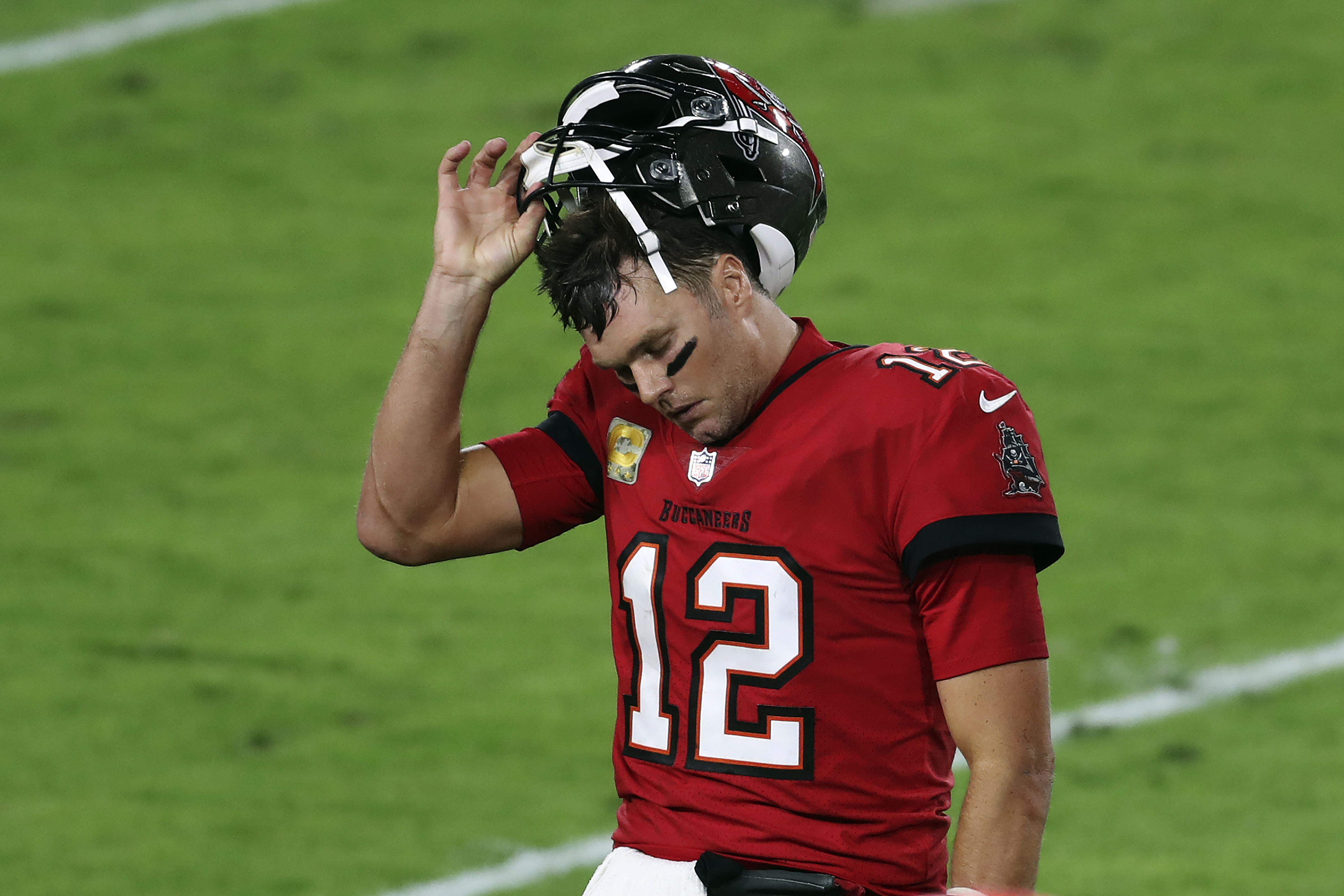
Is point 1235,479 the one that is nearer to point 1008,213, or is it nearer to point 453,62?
point 1008,213

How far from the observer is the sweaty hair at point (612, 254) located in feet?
9.26

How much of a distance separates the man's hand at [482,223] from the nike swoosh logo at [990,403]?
73cm

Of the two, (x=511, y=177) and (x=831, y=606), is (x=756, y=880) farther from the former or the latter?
(x=511, y=177)

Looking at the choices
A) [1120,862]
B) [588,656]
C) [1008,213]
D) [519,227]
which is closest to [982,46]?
[1008,213]

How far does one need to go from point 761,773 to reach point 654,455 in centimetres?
49

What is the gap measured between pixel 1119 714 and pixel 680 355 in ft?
10.9

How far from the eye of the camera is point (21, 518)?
267 inches

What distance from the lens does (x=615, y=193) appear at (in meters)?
2.81

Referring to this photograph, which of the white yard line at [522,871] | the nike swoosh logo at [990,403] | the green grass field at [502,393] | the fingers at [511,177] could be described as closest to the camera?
the nike swoosh logo at [990,403]

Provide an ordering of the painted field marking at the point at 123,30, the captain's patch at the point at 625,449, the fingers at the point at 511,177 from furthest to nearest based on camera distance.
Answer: the painted field marking at the point at 123,30 → the fingers at the point at 511,177 → the captain's patch at the point at 625,449

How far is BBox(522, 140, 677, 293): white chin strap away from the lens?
9.20 ft

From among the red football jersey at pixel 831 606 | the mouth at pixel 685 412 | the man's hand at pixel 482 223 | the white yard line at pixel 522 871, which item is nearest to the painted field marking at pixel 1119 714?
the white yard line at pixel 522 871

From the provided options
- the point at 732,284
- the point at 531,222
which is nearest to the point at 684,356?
the point at 732,284

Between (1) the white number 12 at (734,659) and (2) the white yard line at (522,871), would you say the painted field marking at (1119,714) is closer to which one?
(2) the white yard line at (522,871)
